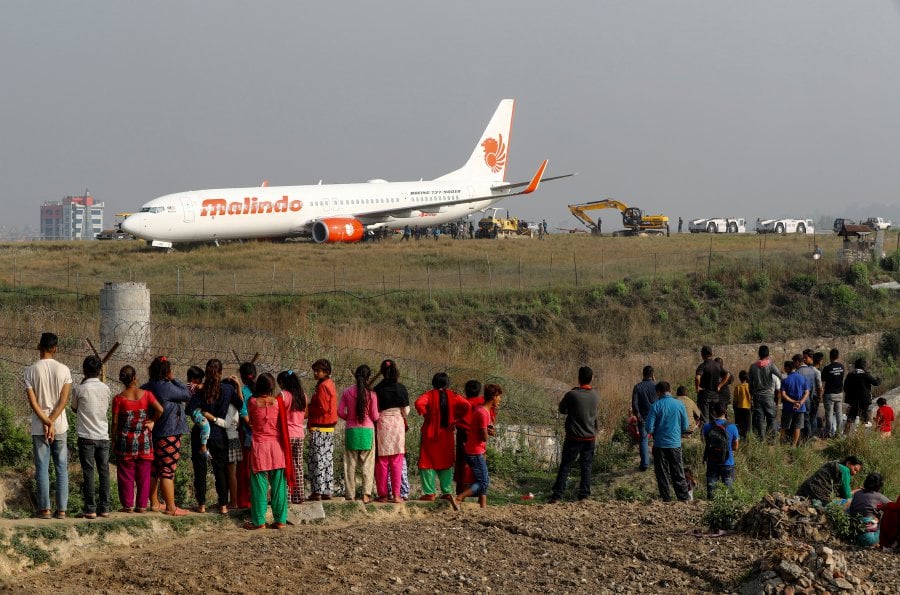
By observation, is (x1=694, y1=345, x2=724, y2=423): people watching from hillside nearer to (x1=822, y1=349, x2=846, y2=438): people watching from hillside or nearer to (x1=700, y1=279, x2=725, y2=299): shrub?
(x1=822, y1=349, x2=846, y2=438): people watching from hillside

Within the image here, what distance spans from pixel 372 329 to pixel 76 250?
20.2 metres

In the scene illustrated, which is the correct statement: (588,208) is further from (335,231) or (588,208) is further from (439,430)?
(439,430)

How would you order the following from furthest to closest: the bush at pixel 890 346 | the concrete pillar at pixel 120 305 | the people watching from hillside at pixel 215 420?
the bush at pixel 890 346, the concrete pillar at pixel 120 305, the people watching from hillside at pixel 215 420

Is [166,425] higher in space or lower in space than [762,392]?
higher

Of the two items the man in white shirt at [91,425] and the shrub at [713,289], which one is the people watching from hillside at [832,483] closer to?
the man in white shirt at [91,425]

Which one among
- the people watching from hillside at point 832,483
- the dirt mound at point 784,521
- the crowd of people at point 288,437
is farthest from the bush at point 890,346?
the dirt mound at point 784,521

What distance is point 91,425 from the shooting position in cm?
948

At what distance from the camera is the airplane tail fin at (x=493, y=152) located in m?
61.5

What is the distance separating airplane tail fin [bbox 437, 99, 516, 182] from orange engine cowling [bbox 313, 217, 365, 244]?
15.4m

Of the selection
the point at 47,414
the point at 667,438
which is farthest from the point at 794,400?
the point at 47,414

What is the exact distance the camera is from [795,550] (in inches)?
335

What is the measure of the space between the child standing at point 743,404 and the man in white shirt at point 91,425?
28.9 feet

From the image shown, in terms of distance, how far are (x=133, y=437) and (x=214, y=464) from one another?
81 centimetres

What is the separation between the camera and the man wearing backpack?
1222 cm
